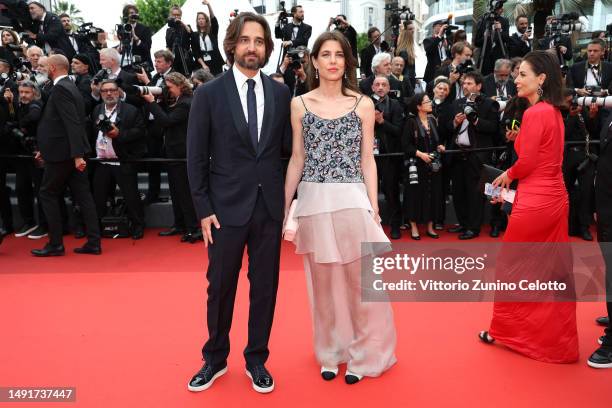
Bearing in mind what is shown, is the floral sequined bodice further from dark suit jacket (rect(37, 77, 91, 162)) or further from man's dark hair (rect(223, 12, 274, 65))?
dark suit jacket (rect(37, 77, 91, 162))

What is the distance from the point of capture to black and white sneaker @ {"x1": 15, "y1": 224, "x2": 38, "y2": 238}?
660cm

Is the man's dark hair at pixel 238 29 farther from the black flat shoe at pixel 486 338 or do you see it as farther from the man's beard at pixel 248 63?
the black flat shoe at pixel 486 338

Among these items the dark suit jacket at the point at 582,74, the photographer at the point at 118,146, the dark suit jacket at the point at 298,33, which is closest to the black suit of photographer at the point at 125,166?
the photographer at the point at 118,146

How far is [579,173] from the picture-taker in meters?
6.16

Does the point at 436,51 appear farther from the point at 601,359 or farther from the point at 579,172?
the point at 601,359

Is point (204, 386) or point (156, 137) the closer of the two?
point (204, 386)

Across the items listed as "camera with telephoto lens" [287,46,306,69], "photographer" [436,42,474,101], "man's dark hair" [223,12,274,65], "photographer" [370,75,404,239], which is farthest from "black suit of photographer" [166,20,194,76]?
"man's dark hair" [223,12,274,65]

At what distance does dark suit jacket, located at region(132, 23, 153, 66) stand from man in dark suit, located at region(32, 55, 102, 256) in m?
3.51

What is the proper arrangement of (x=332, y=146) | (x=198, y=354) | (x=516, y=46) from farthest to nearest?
1. (x=516, y=46)
2. (x=198, y=354)
3. (x=332, y=146)

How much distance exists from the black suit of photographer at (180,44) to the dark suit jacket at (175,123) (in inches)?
108

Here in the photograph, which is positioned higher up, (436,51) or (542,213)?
(436,51)

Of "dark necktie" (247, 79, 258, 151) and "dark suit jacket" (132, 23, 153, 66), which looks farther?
"dark suit jacket" (132, 23, 153, 66)

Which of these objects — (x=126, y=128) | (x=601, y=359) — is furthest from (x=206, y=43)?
(x=601, y=359)

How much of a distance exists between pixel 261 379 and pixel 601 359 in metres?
2.00
